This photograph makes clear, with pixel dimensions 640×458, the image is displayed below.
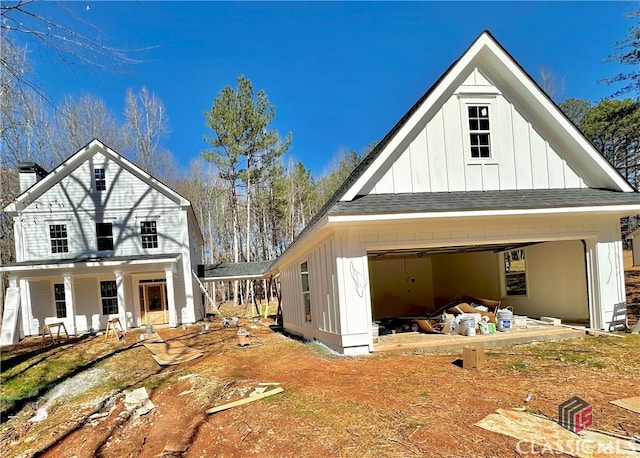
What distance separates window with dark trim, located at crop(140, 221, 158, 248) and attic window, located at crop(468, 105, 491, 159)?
1570 centimetres

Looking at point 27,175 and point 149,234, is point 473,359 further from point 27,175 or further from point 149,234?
point 27,175

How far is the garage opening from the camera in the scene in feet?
34.1

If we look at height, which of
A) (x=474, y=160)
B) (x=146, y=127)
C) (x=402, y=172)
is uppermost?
(x=146, y=127)

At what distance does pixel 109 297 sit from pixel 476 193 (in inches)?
696

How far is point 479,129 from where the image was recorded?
9000 mm

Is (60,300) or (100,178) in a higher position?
(100,178)

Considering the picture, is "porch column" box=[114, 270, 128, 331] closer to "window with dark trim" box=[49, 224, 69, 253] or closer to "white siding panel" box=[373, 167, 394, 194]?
"window with dark trim" box=[49, 224, 69, 253]

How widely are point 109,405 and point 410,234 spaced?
21.2 ft

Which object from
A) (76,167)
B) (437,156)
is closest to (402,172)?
(437,156)

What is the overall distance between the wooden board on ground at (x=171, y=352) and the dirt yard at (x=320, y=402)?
503 mm

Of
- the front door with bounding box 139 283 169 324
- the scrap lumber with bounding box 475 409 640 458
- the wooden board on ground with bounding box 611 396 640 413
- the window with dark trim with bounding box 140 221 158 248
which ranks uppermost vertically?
the window with dark trim with bounding box 140 221 158 248

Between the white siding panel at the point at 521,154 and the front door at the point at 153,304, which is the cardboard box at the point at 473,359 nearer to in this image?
the white siding panel at the point at 521,154

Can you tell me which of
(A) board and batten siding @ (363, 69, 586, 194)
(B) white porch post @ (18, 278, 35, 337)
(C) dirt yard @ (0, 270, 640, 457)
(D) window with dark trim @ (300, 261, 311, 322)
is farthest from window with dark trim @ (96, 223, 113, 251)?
(A) board and batten siding @ (363, 69, 586, 194)

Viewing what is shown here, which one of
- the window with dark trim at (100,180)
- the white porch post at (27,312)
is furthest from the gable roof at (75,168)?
the white porch post at (27,312)
